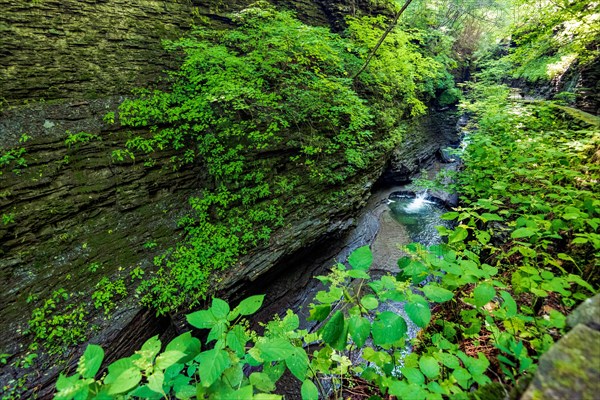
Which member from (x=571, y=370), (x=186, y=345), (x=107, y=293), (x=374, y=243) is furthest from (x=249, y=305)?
(x=374, y=243)

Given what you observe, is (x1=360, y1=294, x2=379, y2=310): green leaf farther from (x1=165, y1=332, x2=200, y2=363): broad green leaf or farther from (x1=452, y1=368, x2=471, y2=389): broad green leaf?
(x1=165, y1=332, x2=200, y2=363): broad green leaf

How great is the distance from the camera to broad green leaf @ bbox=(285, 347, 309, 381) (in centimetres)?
137

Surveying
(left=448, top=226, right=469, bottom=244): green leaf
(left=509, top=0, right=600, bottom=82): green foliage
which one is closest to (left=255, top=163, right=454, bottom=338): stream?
(left=448, top=226, right=469, bottom=244): green leaf

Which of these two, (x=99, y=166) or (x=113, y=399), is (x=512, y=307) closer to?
(x=113, y=399)

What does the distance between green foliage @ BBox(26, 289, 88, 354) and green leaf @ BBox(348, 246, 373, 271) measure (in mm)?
4984

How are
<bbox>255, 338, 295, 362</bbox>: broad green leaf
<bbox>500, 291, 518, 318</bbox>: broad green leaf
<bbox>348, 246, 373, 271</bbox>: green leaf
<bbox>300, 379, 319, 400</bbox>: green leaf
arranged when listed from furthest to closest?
<bbox>348, 246, 373, 271</bbox>: green leaf, <bbox>500, 291, 518, 318</bbox>: broad green leaf, <bbox>300, 379, 319, 400</bbox>: green leaf, <bbox>255, 338, 295, 362</bbox>: broad green leaf

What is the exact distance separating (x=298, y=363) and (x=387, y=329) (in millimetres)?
572

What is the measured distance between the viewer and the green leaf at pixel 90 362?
3.44ft

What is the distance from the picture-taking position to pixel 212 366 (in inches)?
43.8

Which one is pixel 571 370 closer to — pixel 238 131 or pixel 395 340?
pixel 395 340

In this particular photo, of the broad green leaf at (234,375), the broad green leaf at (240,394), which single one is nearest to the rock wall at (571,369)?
the broad green leaf at (240,394)

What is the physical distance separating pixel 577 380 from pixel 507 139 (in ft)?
19.9

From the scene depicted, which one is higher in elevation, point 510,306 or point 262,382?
point 510,306

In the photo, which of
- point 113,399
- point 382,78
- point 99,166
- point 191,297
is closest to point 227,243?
point 191,297
